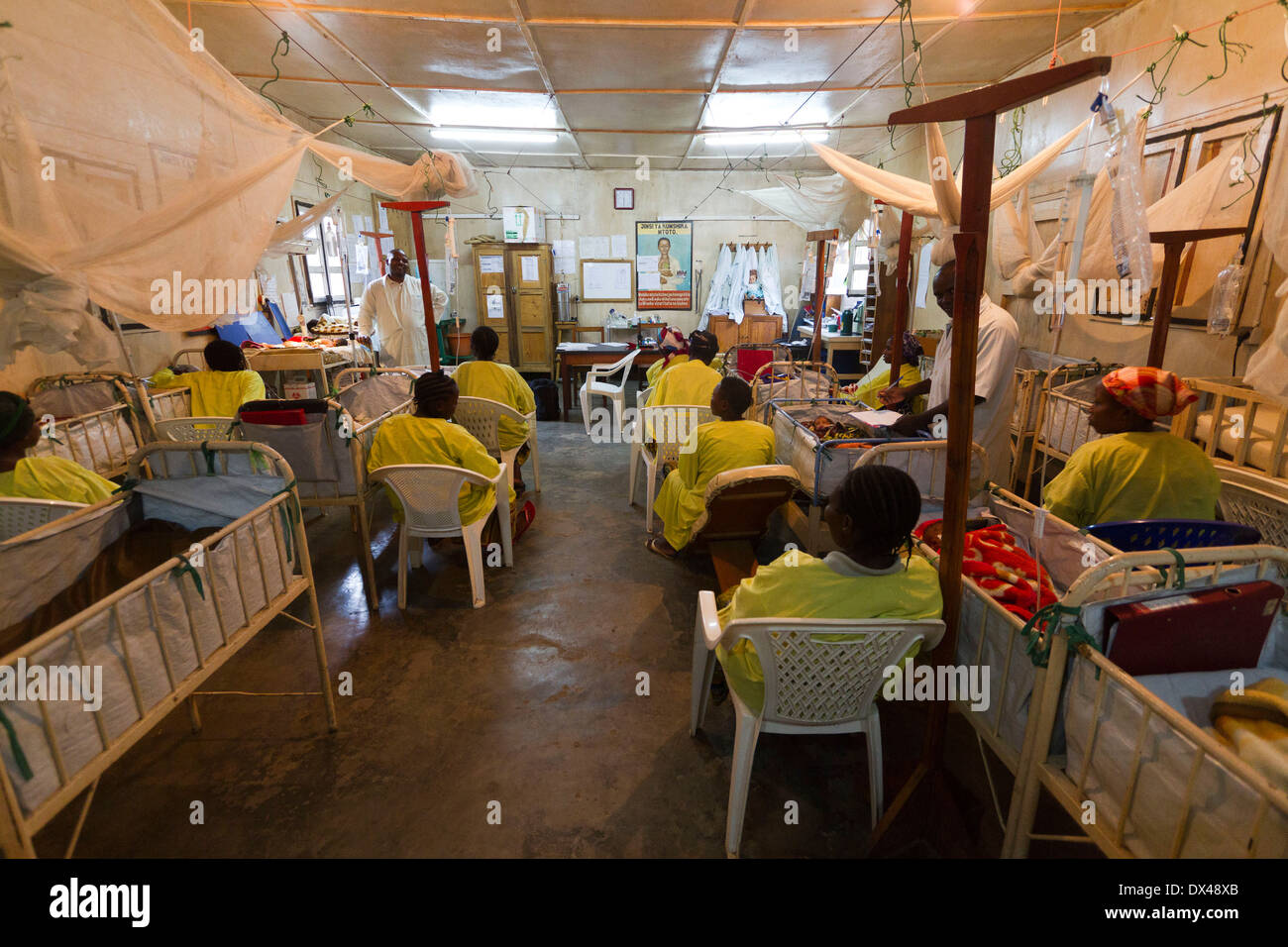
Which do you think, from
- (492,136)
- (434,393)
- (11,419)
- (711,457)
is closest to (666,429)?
(711,457)

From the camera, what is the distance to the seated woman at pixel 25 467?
79.5 inches

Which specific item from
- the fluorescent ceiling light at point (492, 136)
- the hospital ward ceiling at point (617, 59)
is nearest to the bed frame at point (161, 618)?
the hospital ward ceiling at point (617, 59)

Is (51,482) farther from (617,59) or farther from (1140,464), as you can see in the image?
(617,59)

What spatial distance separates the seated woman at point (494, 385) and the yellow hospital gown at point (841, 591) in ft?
9.09

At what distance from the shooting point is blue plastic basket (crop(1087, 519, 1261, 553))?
5.66 feet

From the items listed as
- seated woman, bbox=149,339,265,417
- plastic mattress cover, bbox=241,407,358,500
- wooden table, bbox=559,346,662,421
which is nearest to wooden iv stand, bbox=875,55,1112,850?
plastic mattress cover, bbox=241,407,358,500

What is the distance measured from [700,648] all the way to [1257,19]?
14.0 feet

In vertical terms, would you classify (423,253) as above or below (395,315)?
above

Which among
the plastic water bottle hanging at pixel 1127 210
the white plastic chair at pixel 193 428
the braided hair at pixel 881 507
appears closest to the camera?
the braided hair at pixel 881 507

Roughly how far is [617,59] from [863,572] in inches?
189

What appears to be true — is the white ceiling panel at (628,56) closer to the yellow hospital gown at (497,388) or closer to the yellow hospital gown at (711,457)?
the yellow hospital gown at (497,388)

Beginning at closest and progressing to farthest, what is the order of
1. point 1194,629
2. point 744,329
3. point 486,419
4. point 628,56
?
point 1194,629 < point 486,419 < point 628,56 < point 744,329

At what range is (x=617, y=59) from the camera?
4742 millimetres

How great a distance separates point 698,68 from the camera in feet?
16.1
